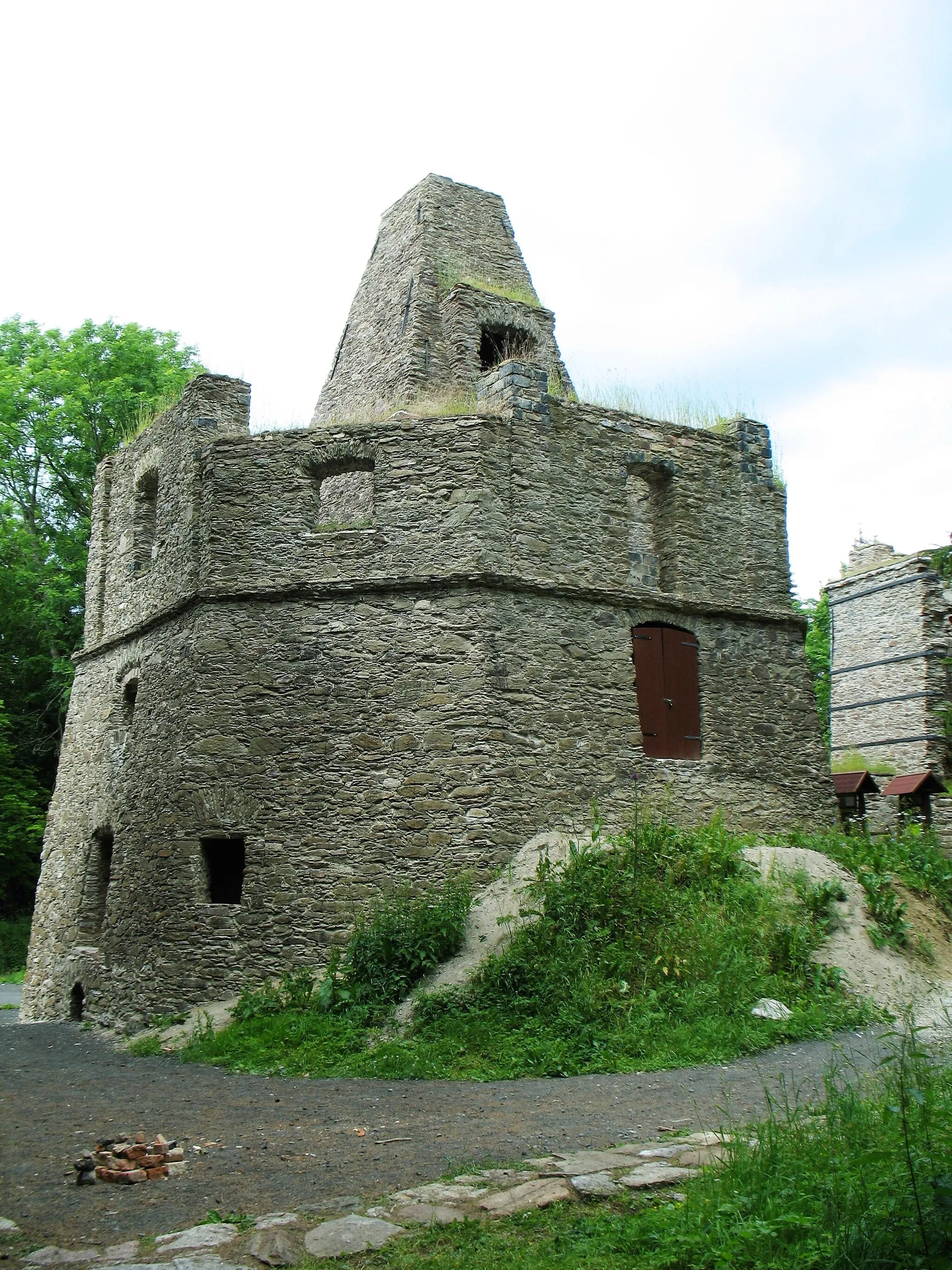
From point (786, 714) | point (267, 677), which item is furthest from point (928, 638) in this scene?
point (267, 677)

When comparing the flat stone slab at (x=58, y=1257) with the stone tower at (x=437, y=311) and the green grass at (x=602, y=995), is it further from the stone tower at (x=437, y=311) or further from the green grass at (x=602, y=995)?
the stone tower at (x=437, y=311)

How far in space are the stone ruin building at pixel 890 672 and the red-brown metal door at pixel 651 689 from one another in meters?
6.56

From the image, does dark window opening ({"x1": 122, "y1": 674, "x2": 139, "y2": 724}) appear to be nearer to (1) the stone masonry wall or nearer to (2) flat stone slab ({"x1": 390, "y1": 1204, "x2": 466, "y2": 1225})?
(1) the stone masonry wall

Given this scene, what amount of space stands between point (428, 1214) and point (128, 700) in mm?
11125

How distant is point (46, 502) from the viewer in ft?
89.7

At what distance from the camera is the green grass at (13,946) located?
958 inches

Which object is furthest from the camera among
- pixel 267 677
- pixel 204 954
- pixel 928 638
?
pixel 928 638

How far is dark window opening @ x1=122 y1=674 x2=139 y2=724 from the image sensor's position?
14.8 metres

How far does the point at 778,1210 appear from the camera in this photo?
4598 mm

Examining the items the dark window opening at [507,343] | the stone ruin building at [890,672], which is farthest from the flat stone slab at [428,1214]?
the stone ruin building at [890,672]

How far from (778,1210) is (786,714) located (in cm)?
1012

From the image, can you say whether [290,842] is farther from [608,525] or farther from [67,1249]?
[67,1249]

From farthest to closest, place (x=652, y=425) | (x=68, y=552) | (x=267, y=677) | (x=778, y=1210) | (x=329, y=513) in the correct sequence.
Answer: (x=68, y=552), (x=329, y=513), (x=652, y=425), (x=267, y=677), (x=778, y=1210)

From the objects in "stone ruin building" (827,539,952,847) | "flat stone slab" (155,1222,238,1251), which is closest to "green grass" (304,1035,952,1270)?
"flat stone slab" (155,1222,238,1251)
